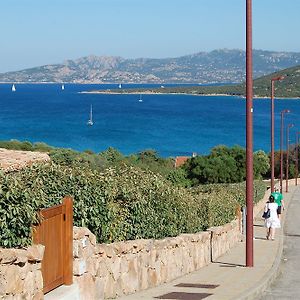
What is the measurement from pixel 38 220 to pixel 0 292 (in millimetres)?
1482

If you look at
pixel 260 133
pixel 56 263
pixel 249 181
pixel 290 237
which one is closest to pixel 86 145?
pixel 260 133

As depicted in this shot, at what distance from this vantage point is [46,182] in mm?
12492

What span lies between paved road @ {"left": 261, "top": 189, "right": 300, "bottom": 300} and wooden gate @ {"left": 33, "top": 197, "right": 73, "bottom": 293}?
511 centimetres

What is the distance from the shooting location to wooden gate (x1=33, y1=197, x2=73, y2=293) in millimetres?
10055

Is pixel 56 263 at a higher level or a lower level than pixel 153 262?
higher

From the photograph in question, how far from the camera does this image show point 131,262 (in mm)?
13539

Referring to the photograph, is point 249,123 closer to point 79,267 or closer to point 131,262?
point 131,262

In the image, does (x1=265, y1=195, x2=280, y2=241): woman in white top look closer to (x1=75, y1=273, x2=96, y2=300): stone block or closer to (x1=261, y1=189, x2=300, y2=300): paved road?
(x1=261, y1=189, x2=300, y2=300): paved road

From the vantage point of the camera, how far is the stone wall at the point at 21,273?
27.4 ft

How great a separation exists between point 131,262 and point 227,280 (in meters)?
3.23

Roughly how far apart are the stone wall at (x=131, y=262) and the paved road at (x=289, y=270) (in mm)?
1947

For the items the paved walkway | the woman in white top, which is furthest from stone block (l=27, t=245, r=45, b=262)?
the woman in white top

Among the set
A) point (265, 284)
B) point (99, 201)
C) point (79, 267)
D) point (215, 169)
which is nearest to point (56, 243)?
point (79, 267)

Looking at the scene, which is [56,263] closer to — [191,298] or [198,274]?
[191,298]
